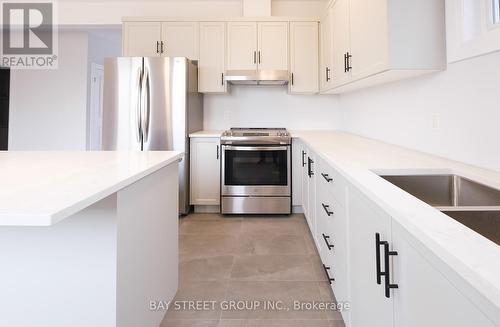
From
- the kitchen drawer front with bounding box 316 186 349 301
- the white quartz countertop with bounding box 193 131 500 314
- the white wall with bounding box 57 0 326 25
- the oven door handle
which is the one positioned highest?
the white wall with bounding box 57 0 326 25

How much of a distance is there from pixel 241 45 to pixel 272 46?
1.27 ft

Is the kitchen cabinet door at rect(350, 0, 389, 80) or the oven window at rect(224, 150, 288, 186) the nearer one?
the kitchen cabinet door at rect(350, 0, 389, 80)

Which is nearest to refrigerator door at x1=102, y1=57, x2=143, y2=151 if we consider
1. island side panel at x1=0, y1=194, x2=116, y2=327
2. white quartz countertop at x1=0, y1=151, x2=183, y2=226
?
white quartz countertop at x1=0, y1=151, x2=183, y2=226

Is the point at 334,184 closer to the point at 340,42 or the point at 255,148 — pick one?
the point at 340,42

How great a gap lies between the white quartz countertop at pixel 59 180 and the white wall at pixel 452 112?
5.04 ft

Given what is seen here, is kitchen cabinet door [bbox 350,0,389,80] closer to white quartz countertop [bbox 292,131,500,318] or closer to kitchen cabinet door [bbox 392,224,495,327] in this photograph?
white quartz countertop [bbox 292,131,500,318]

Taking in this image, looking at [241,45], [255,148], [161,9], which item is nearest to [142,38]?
[161,9]

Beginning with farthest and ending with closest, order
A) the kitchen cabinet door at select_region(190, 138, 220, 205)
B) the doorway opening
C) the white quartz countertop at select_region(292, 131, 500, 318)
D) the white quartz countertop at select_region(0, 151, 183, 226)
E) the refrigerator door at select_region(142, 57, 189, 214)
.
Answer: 1. the doorway opening
2. the kitchen cabinet door at select_region(190, 138, 220, 205)
3. the refrigerator door at select_region(142, 57, 189, 214)
4. the white quartz countertop at select_region(0, 151, 183, 226)
5. the white quartz countertop at select_region(292, 131, 500, 318)

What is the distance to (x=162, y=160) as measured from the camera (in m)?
1.56

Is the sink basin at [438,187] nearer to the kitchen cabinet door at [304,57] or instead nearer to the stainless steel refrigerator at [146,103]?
the stainless steel refrigerator at [146,103]

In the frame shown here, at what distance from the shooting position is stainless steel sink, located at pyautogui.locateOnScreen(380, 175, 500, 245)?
103cm

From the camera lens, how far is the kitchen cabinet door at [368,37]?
6.00ft

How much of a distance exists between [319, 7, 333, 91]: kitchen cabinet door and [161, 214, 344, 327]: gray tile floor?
64.5 inches

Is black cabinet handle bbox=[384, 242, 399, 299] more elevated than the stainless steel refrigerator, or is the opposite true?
the stainless steel refrigerator
